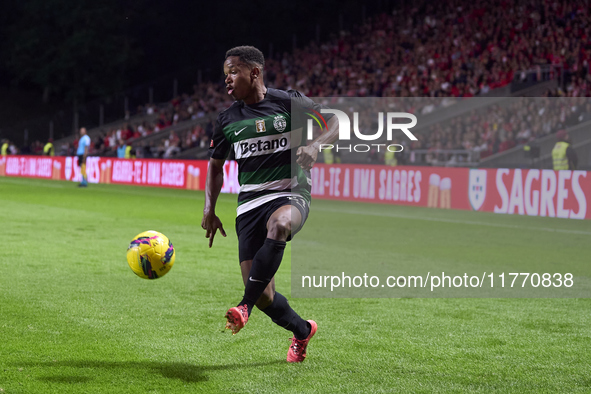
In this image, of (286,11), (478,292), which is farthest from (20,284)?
(286,11)

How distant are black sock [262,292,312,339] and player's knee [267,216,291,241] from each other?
0.49 meters

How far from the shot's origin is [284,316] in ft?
16.2

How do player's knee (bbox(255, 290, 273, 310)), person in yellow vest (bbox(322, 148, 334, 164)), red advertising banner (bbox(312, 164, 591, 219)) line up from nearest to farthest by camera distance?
player's knee (bbox(255, 290, 273, 310)) < red advertising banner (bbox(312, 164, 591, 219)) < person in yellow vest (bbox(322, 148, 334, 164))

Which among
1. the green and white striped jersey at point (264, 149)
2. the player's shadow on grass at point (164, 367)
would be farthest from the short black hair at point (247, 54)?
the player's shadow on grass at point (164, 367)

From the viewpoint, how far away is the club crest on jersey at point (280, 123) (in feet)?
16.2

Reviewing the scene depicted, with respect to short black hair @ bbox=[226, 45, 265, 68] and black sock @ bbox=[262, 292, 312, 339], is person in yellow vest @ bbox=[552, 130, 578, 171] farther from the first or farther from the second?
short black hair @ bbox=[226, 45, 265, 68]

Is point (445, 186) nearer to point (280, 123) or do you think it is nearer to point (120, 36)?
point (280, 123)

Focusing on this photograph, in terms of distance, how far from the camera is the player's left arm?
452 centimetres

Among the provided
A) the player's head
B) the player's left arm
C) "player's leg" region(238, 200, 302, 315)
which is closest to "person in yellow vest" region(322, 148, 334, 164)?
the player's left arm

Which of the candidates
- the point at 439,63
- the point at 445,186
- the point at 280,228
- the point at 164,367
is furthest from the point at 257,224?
the point at 439,63

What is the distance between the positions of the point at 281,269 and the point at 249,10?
41.4 meters

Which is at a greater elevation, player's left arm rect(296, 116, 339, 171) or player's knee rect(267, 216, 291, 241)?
player's left arm rect(296, 116, 339, 171)

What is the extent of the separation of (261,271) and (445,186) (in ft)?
48.4

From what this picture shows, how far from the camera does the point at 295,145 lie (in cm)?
502
